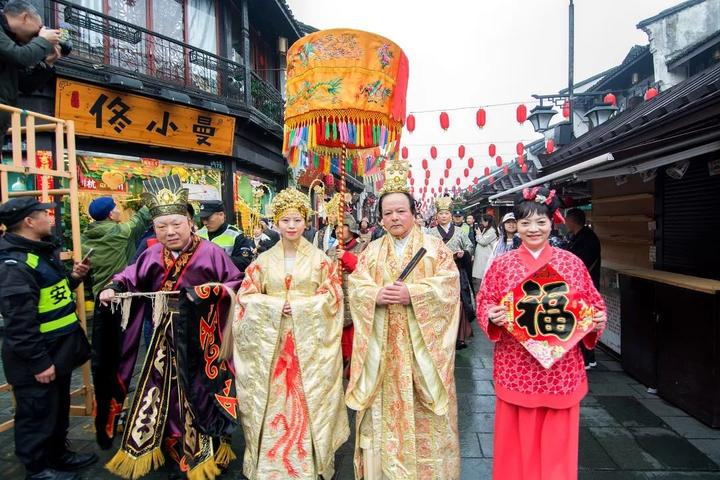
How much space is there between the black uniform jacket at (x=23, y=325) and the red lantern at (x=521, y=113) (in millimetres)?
11623

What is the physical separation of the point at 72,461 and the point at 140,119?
24.1ft

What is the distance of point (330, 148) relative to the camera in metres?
4.95

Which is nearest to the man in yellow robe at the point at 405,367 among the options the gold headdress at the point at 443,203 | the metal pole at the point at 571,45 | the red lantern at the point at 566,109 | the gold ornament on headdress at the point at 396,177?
the gold ornament on headdress at the point at 396,177

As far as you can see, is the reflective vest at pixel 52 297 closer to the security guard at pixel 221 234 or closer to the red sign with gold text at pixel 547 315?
the security guard at pixel 221 234

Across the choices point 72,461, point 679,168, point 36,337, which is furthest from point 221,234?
point 679,168

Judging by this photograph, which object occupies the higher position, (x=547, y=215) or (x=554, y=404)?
(x=547, y=215)

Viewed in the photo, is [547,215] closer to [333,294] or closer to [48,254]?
[333,294]

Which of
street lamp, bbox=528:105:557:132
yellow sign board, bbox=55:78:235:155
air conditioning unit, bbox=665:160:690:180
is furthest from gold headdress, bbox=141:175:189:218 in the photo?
street lamp, bbox=528:105:557:132

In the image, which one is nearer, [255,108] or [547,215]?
[547,215]

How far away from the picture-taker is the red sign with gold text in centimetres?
258

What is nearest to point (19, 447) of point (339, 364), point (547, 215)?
point (339, 364)

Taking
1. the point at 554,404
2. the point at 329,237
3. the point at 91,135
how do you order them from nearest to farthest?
1. the point at 554,404
2. the point at 329,237
3. the point at 91,135

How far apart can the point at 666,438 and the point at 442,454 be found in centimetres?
222

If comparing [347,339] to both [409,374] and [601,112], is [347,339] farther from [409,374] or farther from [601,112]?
[601,112]
